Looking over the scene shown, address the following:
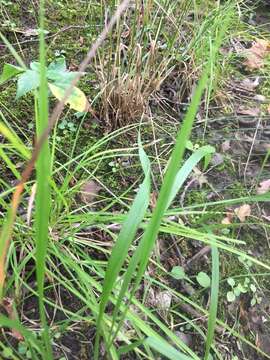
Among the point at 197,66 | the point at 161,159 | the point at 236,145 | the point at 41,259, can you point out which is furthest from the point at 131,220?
the point at 197,66

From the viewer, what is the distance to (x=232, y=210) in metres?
1.43

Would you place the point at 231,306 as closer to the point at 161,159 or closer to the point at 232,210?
the point at 232,210

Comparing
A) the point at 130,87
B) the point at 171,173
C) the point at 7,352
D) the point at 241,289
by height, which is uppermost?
the point at 171,173

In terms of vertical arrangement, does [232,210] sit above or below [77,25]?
below

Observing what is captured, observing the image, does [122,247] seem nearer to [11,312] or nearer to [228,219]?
[11,312]

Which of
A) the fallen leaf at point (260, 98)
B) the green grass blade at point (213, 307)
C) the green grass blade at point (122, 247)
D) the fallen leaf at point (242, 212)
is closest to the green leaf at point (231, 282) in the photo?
the fallen leaf at point (242, 212)

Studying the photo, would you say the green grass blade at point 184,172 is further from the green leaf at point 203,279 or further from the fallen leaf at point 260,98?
the fallen leaf at point 260,98

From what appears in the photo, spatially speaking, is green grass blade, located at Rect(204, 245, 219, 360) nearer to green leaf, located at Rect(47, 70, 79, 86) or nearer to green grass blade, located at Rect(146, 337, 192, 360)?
green grass blade, located at Rect(146, 337, 192, 360)

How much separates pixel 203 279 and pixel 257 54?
3.57ft

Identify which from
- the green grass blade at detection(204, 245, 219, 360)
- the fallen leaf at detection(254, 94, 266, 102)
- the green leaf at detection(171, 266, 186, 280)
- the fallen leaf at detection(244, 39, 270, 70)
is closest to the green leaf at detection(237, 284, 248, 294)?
the green leaf at detection(171, 266, 186, 280)

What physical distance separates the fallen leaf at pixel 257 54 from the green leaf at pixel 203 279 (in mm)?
987

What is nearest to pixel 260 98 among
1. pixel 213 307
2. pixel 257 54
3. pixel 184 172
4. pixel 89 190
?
pixel 257 54

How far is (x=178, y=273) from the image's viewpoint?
1.21 metres

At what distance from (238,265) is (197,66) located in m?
0.74
